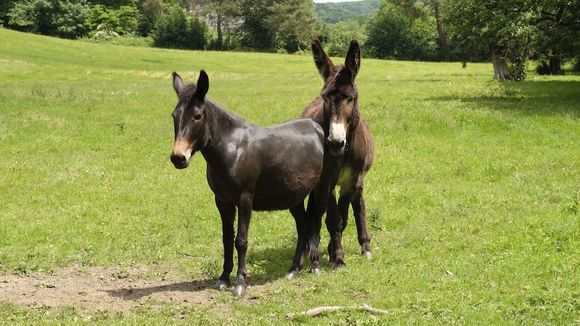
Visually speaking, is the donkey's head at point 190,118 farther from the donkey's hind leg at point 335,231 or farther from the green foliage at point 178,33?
the green foliage at point 178,33

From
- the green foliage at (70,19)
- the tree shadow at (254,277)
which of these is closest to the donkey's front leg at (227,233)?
the tree shadow at (254,277)

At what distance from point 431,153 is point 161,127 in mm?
11347

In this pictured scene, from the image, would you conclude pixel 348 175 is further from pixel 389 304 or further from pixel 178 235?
pixel 178 235

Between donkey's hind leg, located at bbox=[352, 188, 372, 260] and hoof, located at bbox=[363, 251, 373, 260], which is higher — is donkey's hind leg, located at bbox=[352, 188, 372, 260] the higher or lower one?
the higher one

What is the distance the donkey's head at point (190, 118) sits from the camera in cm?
798

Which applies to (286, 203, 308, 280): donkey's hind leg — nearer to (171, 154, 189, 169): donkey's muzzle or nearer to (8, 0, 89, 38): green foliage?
(171, 154, 189, 169): donkey's muzzle

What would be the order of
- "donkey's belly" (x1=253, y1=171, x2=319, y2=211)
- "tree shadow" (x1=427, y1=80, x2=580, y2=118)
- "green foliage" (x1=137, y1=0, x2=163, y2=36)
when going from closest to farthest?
"donkey's belly" (x1=253, y1=171, x2=319, y2=211), "tree shadow" (x1=427, y1=80, x2=580, y2=118), "green foliage" (x1=137, y1=0, x2=163, y2=36)

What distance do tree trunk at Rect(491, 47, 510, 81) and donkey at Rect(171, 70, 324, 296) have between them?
37.5 m

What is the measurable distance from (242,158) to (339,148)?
4.50 feet

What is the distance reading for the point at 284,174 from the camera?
923cm

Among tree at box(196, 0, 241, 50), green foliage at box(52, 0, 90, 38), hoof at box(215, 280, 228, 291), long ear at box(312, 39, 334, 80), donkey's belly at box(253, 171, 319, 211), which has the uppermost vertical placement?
tree at box(196, 0, 241, 50)

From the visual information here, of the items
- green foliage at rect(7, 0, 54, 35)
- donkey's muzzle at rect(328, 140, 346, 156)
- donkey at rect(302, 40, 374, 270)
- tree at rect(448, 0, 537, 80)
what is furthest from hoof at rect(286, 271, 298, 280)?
green foliage at rect(7, 0, 54, 35)

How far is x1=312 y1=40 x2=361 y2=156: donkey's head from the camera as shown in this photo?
29.2 feet

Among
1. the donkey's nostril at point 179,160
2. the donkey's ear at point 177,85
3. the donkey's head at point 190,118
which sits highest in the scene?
the donkey's ear at point 177,85
